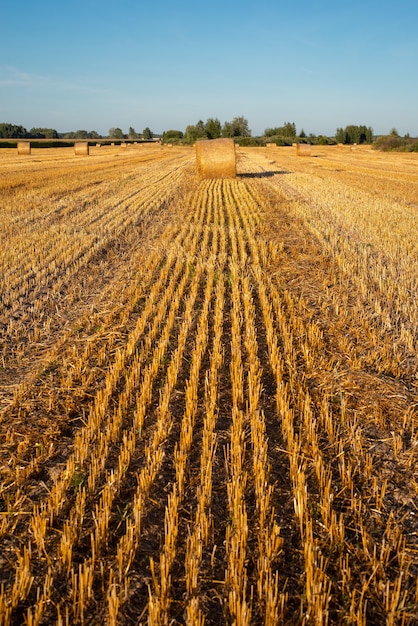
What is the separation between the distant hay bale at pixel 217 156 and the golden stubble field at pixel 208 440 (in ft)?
46.7

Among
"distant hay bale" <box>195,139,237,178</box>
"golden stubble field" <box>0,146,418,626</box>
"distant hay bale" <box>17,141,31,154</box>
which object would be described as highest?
"distant hay bale" <box>17,141,31,154</box>

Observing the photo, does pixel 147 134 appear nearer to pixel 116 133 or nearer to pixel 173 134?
pixel 116 133

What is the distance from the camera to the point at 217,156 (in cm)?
2195

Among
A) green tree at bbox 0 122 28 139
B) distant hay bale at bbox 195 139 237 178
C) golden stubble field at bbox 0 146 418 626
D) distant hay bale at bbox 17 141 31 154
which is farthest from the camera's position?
green tree at bbox 0 122 28 139

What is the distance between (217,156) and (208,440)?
20.0 meters

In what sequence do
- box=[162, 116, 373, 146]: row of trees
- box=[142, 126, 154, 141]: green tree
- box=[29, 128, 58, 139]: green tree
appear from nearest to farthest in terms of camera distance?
box=[162, 116, 373, 146]: row of trees
box=[29, 128, 58, 139]: green tree
box=[142, 126, 154, 141]: green tree

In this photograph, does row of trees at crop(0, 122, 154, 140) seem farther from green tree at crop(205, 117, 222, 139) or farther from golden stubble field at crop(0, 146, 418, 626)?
golden stubble field at crop(0, 146, 418, 626)

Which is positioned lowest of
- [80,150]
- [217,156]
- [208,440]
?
[208,440]

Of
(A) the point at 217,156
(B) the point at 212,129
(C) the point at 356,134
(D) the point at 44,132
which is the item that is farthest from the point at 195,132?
(A) the point at 217,156

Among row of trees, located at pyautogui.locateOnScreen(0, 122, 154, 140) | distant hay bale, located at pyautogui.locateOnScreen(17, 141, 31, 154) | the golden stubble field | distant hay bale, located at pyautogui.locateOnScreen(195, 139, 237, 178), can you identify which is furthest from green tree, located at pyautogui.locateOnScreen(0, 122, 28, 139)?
the golden stubble field

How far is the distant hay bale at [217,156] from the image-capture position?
71.7ft

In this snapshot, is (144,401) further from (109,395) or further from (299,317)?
(299,317)

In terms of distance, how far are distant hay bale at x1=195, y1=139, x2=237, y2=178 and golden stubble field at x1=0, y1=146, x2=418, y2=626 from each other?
560 inches

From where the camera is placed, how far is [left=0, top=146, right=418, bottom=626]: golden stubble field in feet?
8.16
